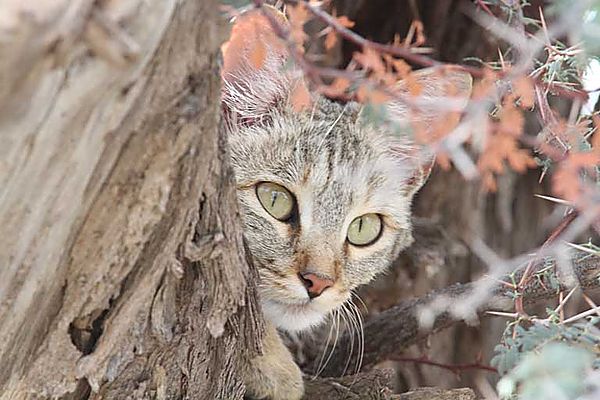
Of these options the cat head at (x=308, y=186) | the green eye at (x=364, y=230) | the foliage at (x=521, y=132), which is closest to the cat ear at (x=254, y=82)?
the cat head at (x=308, y=186)

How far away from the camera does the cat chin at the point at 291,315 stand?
5.28 feet

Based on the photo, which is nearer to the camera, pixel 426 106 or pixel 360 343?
pixel 426 106

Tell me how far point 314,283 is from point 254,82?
43 centimetres

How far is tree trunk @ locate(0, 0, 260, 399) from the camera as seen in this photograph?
78 cm

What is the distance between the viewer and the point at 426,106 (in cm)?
99

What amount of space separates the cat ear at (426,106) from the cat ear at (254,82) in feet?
0.54

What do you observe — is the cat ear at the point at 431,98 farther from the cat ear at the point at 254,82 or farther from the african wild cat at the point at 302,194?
the cat ear at the point at 254,82

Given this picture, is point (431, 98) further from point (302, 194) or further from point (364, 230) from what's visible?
point (364, 230)

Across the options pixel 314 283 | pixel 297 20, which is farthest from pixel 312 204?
pixel 297 20

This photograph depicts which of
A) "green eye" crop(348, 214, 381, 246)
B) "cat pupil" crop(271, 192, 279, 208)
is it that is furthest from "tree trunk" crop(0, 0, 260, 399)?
"green eye" crop(348, 214, 381, 246)

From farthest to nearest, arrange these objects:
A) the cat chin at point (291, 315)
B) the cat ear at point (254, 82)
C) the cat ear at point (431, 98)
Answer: the cat chin at point (291, 315), the cat ear at point (254, 82), the cat ear at point (431, 98)

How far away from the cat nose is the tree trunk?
265 millimetres

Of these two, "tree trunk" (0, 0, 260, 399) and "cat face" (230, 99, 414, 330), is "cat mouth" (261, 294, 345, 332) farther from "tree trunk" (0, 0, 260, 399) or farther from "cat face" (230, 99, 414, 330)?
"tree trunk" (0, 0, 260, 399)

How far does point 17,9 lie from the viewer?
729mm
